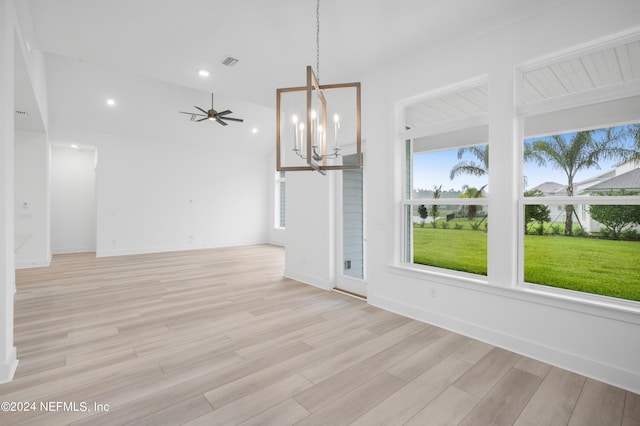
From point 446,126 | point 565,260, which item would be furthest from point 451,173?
point 565,260

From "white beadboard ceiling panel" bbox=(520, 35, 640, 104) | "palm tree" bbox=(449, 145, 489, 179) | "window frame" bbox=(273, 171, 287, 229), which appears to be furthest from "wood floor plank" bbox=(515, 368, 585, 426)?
"window frame" bbox=(273, 171, 287, 229)

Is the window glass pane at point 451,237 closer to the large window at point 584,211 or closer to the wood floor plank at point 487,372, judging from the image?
the large window at point 584,211

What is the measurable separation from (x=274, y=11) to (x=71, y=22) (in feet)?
6.61

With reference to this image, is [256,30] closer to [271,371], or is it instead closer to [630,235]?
[271,371]

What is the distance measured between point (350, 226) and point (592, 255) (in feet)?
9.16

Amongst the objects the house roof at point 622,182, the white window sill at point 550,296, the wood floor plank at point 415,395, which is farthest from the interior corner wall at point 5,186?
the house roof at point 622,182

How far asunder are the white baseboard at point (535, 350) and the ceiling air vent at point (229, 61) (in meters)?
3.56

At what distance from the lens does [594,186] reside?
2.47m

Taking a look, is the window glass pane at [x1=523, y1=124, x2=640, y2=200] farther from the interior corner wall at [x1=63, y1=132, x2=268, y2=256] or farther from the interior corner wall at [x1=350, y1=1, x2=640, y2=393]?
the interior corner wall at [x1=63, y1=132, x2=268, y2=256]

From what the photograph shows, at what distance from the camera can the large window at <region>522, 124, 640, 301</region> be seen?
7.66 ft

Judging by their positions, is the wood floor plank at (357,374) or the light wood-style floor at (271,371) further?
Answer: the wood floor plank at (357,374)

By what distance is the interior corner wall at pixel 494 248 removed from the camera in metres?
2.25

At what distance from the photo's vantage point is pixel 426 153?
3580 mm

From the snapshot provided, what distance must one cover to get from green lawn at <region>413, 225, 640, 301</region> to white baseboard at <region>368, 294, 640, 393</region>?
1.83 feet
